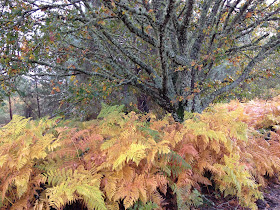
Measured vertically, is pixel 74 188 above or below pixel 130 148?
below

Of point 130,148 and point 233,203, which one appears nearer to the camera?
point 130,148

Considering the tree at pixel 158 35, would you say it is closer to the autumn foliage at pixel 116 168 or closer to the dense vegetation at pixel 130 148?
the dense vegetation at pixel 130 148

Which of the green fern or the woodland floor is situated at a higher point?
the green fern

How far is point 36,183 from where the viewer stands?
202 centimetres

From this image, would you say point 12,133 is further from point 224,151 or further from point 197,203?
point 224,151

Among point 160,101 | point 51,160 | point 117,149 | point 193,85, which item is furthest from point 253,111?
point 51,160

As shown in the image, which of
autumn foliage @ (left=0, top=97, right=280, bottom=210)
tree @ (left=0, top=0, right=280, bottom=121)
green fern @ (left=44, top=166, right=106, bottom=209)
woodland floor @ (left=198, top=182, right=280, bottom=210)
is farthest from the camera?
tree @ (left=0, top=0, right=280, bottom=121)

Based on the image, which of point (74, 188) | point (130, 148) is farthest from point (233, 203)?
point (74, 188)

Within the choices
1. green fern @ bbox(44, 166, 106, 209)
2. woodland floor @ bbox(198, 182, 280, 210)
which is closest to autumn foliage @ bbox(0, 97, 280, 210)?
green fern @ bbox(44, 166, 106, 209)

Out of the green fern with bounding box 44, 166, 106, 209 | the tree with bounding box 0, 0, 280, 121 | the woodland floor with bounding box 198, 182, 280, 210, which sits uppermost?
the tree with bounding box 0, 0, 280, 121

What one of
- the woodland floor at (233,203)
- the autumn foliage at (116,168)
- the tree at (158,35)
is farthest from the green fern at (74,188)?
the tree at (158,35)

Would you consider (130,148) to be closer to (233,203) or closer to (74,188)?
(74,188)

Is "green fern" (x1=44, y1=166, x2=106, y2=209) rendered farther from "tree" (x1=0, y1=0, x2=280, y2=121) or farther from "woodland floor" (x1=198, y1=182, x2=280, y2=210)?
"tree" (x1=0, y1=0, x2=280, y2=121)

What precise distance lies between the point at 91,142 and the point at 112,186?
2.36 ft
